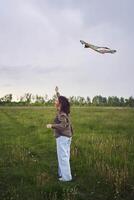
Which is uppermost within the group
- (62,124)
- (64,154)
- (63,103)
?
(63,103)

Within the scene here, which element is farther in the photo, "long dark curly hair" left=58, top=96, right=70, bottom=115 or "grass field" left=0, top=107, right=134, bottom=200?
"long dark curly hair" left=58, top=96, right=70, bottom=115

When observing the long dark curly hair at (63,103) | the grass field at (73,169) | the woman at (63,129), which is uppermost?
the long dark curly hair at (63,103)

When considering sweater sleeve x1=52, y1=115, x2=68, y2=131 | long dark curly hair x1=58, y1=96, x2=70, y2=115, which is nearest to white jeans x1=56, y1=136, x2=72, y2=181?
sweater sleeve x1=52, y1=115, x2=68, y2=131

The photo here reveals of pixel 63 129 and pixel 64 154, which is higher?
pixel 63 129

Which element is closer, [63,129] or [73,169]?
[63,129]

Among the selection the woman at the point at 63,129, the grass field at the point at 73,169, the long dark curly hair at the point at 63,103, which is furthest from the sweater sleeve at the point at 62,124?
the grass field at the point at 73,169

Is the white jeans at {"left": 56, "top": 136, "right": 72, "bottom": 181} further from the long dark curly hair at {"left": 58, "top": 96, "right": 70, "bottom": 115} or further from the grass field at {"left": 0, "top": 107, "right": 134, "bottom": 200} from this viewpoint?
the long dark curly hair at {"left": 58, "top": 96, "right": 70, "bottom": 115}

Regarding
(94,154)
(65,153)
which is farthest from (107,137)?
(65,153)

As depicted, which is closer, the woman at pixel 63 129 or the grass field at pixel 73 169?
the grass field at pixel 73 169

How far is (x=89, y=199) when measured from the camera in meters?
11.0

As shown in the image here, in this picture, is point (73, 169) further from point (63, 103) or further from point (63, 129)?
point (63, 103)

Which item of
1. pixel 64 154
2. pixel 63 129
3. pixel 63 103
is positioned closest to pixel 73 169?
pixel 64 154

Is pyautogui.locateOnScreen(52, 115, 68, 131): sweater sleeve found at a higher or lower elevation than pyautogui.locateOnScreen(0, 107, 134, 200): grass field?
higher

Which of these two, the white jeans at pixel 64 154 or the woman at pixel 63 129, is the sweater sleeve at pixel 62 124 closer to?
the woman at pixel 63 129
